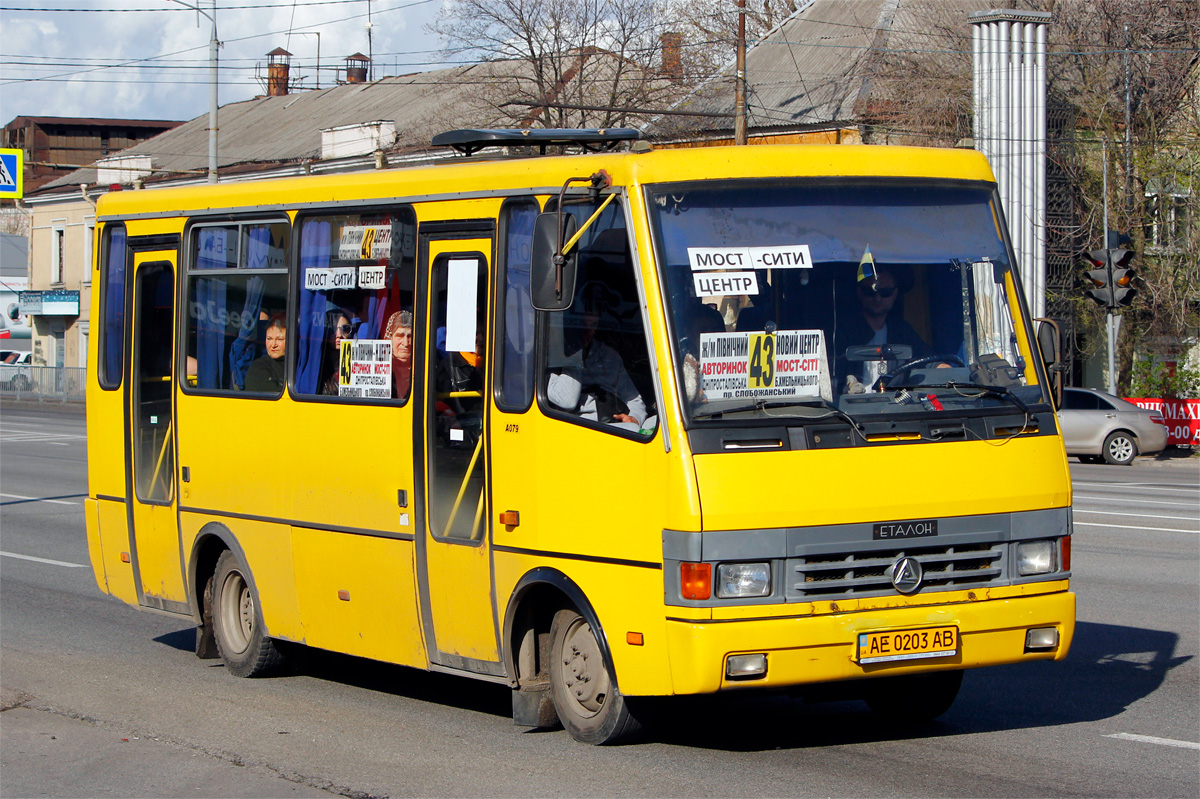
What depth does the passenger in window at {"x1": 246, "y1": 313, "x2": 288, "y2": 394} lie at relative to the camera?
871 centimetres

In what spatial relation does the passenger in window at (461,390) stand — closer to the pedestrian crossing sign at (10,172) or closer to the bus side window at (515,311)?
the bus side window at (515,311)

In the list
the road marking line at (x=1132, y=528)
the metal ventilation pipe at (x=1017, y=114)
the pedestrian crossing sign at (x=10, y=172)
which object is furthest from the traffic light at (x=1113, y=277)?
the pedestrian crossing sign at (x=10, y=172)

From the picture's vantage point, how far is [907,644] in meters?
6.21

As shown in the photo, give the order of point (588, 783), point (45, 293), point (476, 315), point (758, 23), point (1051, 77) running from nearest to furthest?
point (588, 783) < point (476, 315) < point (1051, 77) < point (758, 23) < point (45, 293)

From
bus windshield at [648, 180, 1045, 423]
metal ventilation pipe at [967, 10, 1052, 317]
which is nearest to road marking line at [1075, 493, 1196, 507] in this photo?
metal ventilation pipe at [967, 10, 1052, 317]

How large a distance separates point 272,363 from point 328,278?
0.73 m

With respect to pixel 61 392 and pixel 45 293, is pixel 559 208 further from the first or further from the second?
pixel 45 293

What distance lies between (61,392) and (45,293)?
942 cm

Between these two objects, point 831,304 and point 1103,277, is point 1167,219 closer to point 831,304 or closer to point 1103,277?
point 1103,277

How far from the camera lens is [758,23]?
53562 millimetres

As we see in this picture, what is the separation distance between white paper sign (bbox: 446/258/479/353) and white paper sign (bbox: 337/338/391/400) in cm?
56

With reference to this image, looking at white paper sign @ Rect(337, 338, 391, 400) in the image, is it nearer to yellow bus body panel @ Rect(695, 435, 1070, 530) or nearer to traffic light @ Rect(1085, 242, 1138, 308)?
yellow bus body panel @ Rect(695, 435, 1070, 530)

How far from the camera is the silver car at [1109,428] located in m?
27.8

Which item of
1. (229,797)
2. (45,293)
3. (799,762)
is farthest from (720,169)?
(45,293)
